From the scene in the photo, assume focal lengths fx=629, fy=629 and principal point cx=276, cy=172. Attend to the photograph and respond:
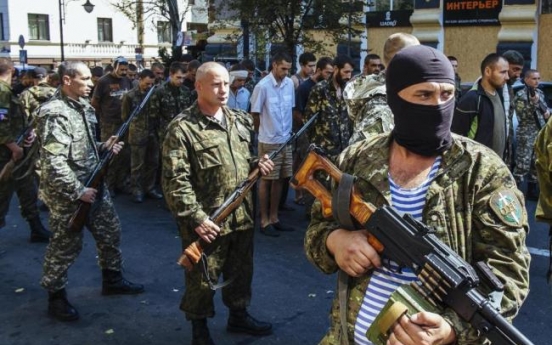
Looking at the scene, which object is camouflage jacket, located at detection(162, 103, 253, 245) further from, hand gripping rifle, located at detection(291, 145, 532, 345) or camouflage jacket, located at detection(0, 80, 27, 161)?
camouflage jacket, located at detection(0, 80, 27, 161)

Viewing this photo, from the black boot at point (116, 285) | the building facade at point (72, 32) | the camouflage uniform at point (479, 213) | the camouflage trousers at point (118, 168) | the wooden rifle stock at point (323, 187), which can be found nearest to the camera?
the camouflage uniform at point (479, 213)

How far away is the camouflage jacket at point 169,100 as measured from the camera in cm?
864

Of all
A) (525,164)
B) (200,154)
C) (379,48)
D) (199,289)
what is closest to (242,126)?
(200,154)

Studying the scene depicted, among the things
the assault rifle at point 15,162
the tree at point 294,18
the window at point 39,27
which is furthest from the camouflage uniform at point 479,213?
the window at point 39,27

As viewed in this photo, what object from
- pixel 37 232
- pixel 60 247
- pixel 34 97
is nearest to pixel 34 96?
pixel 34 97

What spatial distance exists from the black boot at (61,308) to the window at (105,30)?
4507 centimetres

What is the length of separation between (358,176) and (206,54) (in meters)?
19.0

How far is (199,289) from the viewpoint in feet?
13.6

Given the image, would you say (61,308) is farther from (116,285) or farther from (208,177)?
(208,177)

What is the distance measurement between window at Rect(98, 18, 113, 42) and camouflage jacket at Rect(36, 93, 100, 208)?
44753 mm

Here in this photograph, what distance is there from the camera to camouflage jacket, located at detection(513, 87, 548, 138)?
27.0 ft

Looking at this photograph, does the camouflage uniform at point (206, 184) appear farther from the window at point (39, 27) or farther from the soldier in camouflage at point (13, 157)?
the window at point (39, 27)

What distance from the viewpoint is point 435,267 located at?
5.84ft

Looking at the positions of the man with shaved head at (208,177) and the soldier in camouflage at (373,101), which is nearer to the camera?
the soldier in camouflage at (373,101)
